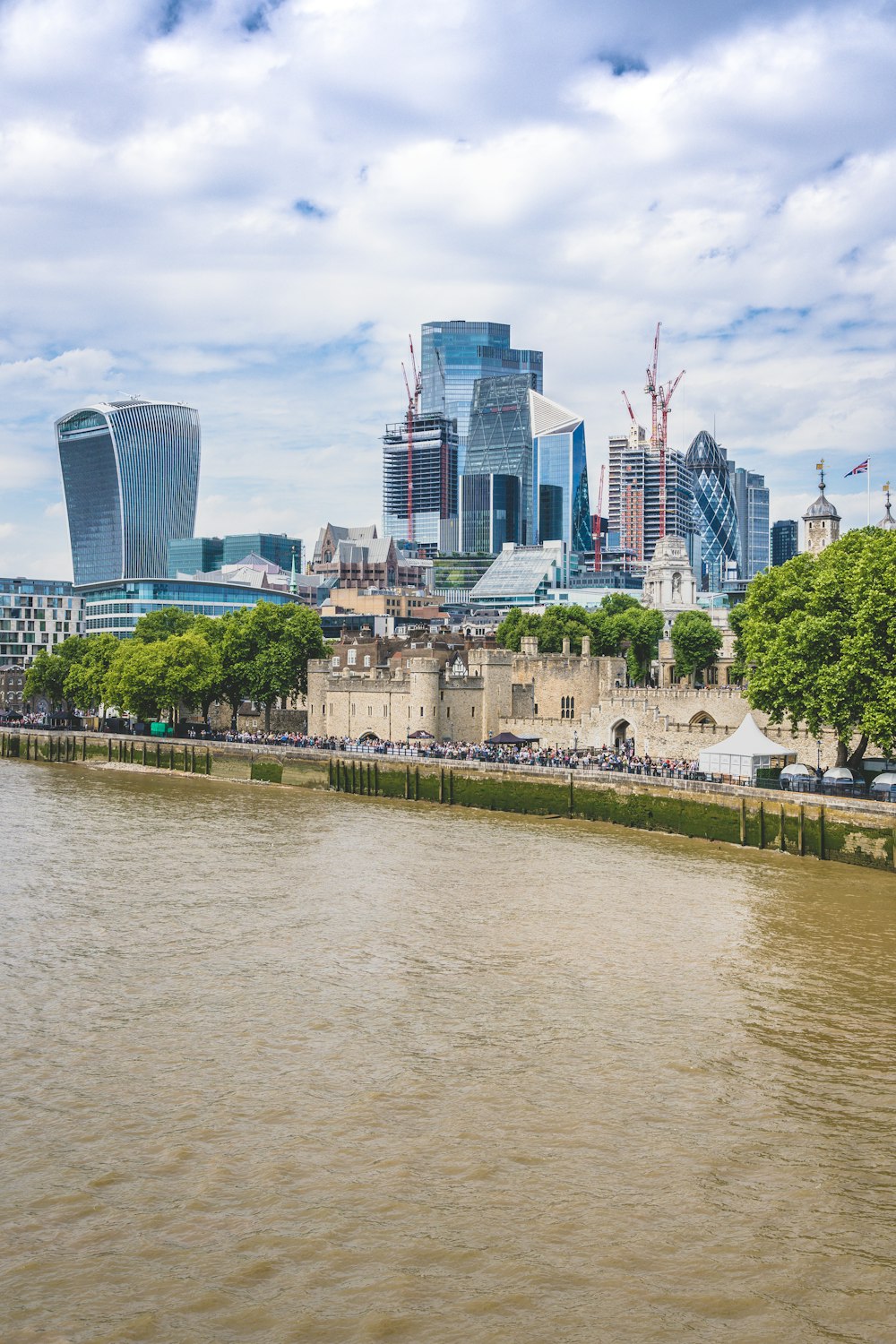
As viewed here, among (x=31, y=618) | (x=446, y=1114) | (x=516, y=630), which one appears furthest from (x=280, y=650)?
(x=31, y=618)

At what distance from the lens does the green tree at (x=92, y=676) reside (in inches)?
3898

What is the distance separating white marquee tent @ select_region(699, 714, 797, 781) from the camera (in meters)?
52.2

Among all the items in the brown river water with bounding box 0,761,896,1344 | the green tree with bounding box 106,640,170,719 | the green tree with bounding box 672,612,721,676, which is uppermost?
the green tree with bounding box 672,612,721,676

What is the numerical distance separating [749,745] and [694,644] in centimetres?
6027

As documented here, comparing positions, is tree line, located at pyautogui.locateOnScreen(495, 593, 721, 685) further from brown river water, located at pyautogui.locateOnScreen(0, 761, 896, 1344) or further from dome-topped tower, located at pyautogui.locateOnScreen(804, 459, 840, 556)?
brown river water, located at pyautogui.locateOnScreen(0, 761, 896, 1344)

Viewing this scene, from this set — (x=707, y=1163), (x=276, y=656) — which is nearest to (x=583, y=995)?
(x=707, y=1163)

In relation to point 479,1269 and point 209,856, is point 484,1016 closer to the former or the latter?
point 479,1269

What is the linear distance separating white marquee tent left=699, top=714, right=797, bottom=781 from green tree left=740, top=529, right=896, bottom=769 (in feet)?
3.91

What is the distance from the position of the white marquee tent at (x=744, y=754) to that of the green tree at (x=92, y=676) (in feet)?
182

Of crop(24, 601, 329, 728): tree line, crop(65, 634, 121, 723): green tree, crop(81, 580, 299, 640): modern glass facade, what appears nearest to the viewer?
crop(24, 601, 329, 728): tree line

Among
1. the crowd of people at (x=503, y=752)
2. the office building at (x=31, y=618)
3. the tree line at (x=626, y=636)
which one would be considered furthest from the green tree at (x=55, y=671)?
the office building at (x=31, y=618)

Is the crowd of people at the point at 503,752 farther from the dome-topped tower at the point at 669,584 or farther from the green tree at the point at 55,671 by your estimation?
the dome-topped tower at the point at 669,584

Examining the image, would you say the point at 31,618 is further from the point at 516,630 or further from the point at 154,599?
the point at 516,630

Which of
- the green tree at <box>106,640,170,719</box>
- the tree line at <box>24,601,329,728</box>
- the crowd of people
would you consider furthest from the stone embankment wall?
the tree line at <box>24,601,329,728</box>
